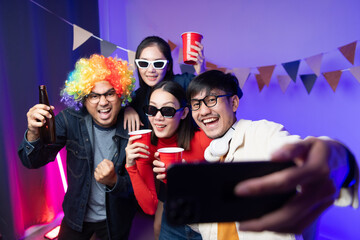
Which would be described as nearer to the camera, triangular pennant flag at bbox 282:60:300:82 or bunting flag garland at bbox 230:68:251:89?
triangular pennant flag at bbox 282:60:300:82

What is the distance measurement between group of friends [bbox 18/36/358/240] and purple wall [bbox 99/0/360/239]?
1400mm

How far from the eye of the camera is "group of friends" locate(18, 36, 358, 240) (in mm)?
1391

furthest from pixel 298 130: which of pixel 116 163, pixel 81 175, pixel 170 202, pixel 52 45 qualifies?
pixel 52 45

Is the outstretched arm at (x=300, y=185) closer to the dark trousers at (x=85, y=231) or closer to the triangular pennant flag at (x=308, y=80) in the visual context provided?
the dark trousers at (x=85, y=231)

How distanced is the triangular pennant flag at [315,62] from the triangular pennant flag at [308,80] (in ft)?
0.40

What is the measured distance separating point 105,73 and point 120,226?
1.29 metres

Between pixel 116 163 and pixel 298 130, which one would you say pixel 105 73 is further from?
pixel 298 130

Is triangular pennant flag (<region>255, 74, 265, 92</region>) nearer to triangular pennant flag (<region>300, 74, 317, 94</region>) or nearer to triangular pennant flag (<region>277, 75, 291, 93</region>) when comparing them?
triangular pennant flag (<region>277, 75, 291, 93</region>)

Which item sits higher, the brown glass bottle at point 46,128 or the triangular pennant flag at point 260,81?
the triangular pennant flag at point 260,81

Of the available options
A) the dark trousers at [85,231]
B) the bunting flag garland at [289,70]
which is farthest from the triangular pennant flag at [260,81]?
the dark trousers at [85,231]

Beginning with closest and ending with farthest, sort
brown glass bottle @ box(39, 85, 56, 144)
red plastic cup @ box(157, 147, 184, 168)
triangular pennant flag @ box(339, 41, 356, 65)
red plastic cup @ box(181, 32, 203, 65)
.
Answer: red plastic cup @ box(157, 147, 184, 168), brown glass bottle @ box(39, 85, 56, 144), red plastic cup @ box(181, 32, 203, 65), triangular pennant flag @ box(339, 41, 356, 65)

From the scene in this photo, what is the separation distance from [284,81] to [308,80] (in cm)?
29

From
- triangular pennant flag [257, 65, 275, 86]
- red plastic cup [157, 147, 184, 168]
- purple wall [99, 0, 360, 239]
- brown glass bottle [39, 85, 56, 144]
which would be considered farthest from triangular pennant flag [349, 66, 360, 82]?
brown glass bottle [39, 85, 56, 144]

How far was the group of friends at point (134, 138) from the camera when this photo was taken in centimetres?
139
